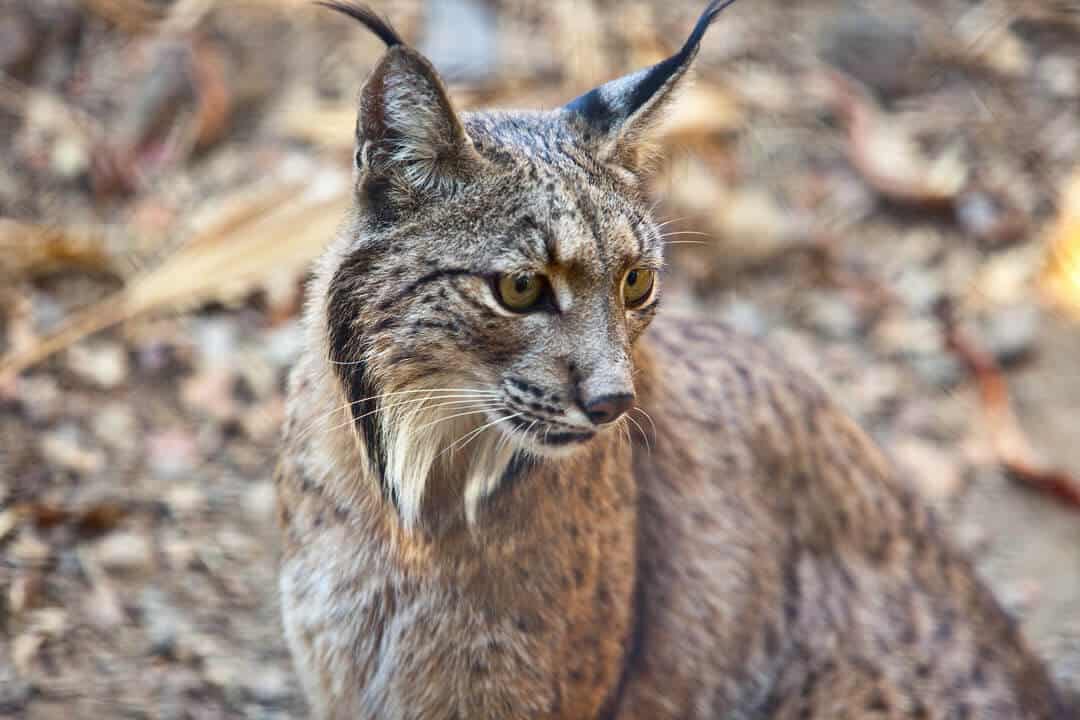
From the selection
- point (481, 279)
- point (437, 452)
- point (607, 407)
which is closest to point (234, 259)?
point (437, 452)

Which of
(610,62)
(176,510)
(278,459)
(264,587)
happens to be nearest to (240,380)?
(176,510)

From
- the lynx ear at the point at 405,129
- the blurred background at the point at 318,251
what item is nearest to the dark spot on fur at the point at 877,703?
the blurred background at the point at 318,251

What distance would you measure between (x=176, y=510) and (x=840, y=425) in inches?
102

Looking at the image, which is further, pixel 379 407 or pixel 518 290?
pixel 379 407

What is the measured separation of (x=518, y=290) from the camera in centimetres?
289

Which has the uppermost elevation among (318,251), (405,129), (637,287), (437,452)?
(405,129)

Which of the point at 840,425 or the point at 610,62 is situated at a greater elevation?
the point at 610,62

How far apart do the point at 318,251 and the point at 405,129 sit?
2852 millimetres

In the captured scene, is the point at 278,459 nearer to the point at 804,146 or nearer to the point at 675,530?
the point at 675,530

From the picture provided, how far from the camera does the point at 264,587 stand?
4.79 metres

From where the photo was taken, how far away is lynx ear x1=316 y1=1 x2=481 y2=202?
281cm

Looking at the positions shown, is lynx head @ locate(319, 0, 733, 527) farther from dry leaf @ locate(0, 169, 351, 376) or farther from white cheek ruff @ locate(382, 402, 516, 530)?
dry leaf @ locate(0, 169, 351, 376)

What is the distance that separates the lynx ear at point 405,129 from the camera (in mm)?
2814

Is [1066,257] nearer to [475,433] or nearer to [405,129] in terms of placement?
[475,433]
